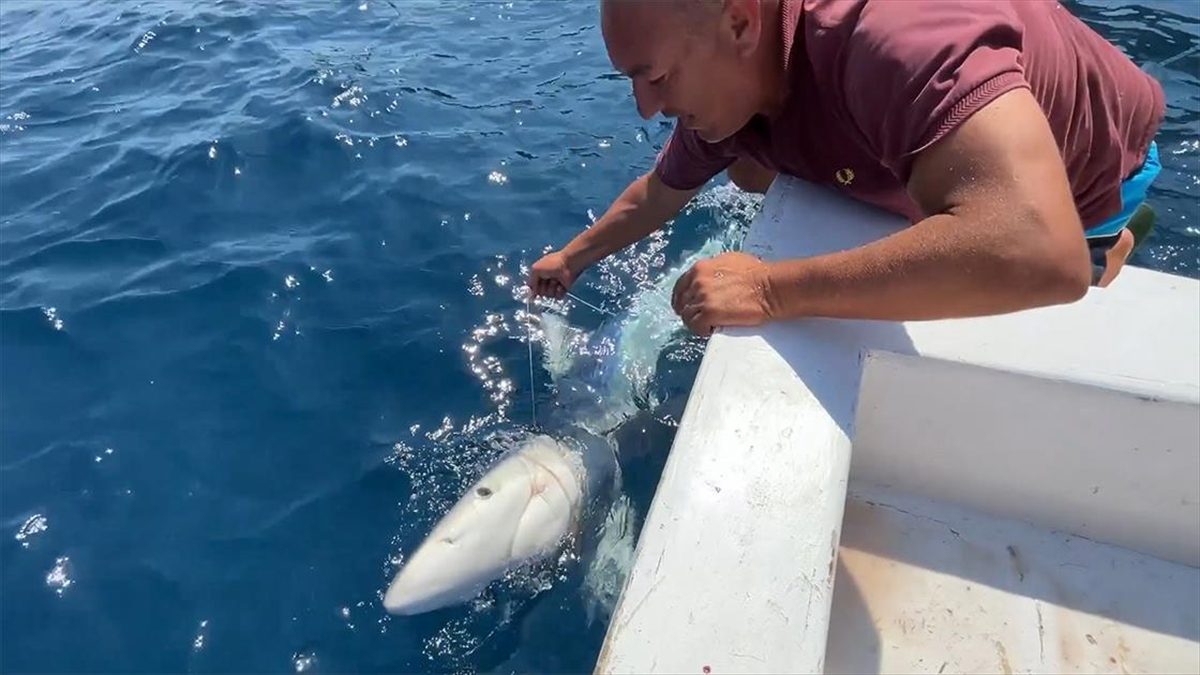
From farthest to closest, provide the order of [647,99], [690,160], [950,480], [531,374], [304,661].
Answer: [531,374], [690,160], [304,661], [950,480], [647,99]

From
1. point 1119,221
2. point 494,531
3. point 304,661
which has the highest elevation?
point 1119,221

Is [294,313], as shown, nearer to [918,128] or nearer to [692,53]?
[692,53]

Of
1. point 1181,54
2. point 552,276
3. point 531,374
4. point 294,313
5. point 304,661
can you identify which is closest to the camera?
point 304,661

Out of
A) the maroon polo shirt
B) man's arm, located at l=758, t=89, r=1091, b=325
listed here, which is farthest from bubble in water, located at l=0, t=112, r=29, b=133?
man's arm, located at l=758, t=89, r=1091, b=325

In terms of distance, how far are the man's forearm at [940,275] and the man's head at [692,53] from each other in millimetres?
458

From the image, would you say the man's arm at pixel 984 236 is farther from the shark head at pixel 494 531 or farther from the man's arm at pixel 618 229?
the shark head at pixel 494 531

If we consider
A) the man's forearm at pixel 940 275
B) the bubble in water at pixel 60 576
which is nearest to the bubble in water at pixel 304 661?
the bubble in water at pixel 60 576

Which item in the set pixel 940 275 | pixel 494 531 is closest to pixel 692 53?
pixel 940 275

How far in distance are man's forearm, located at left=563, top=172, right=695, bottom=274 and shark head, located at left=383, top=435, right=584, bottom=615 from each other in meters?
0.76

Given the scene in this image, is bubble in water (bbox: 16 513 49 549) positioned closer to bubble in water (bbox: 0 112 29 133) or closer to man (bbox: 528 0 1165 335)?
man (bbox: 528 0 1165 335)

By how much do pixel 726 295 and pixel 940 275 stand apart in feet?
1.53

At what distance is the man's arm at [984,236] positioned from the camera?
5.22 ft

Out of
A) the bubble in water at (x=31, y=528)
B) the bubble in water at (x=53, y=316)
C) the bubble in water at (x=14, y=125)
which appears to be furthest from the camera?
the bubble in water at (x=14, y=125)

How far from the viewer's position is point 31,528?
3223 mm
